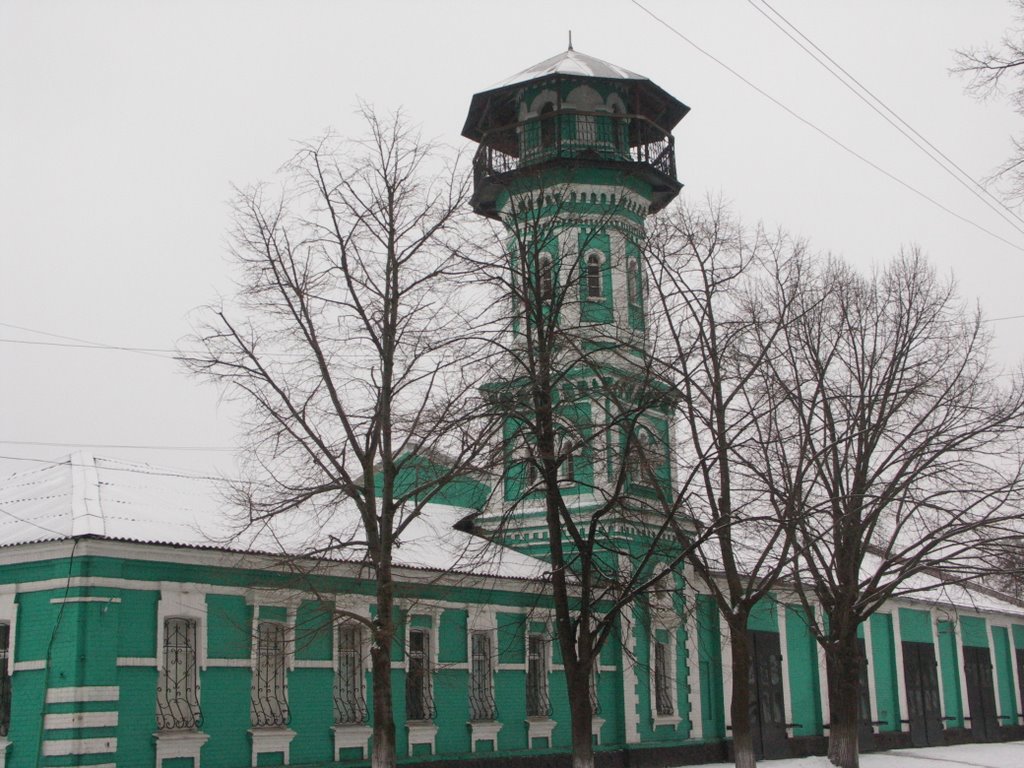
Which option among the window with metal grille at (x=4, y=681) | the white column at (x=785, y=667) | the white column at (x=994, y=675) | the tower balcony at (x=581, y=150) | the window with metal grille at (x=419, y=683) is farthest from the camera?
the white column at (x=994, y=675)

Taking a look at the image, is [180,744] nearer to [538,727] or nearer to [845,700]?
[538,727]

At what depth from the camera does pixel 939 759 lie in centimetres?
3300

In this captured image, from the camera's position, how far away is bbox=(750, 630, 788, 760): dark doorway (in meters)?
31.2

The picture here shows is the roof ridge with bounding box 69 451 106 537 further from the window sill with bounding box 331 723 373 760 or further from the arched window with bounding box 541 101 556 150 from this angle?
the arched window with bounding box 541 101 556 150

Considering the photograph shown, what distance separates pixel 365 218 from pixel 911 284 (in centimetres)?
1149

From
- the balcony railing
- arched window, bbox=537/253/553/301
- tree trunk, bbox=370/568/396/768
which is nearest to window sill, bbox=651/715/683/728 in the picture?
tree trunk, bbox=370/568/396/768

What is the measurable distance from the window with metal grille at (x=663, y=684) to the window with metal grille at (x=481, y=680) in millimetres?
5130

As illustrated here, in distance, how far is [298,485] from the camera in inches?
685

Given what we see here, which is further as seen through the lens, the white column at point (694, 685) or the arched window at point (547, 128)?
the arched window at point (547, 128)

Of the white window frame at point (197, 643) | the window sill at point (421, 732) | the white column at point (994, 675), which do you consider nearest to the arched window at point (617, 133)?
the window sill at point (421, 732)

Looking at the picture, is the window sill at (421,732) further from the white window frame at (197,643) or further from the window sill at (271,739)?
the white window frame at (197,643)

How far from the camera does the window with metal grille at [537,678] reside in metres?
25.1

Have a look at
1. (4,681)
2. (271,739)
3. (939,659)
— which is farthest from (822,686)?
(4,681)

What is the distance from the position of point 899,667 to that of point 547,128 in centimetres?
1973
